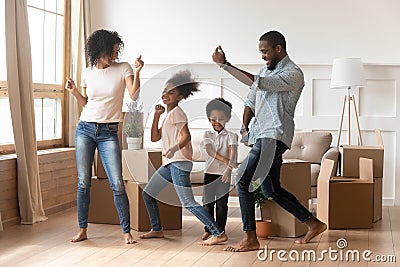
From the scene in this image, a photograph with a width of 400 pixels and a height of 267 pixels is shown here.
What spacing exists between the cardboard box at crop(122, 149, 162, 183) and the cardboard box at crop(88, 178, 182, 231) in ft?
0.22

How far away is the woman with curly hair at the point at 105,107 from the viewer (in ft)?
16.7

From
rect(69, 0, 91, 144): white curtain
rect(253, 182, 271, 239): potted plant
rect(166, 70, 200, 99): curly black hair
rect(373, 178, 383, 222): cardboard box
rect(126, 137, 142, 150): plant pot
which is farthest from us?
rect(69, 0, 91, 144): white curtain

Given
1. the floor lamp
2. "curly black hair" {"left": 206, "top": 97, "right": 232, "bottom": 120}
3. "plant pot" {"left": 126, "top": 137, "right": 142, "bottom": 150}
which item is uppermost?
the floor lamp

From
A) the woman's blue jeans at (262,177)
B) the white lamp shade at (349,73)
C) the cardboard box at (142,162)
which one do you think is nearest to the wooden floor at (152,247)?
the woman's blue jeans at (262,177)

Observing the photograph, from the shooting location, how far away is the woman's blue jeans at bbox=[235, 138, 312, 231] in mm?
4883

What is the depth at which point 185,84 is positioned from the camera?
205 inches

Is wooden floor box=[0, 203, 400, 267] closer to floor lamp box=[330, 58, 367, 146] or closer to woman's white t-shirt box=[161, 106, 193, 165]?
woman's white t-shirt box=[161, 106, 193, 165]

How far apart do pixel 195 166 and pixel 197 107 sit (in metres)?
1.09

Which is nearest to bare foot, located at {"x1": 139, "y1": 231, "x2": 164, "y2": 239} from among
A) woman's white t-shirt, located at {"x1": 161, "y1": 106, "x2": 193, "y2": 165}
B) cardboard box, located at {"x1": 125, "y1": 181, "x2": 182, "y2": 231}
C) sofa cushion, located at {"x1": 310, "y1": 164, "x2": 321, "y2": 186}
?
cardboard box, located at {"x1": 125, "y1": 181, "x2": 182, "y2": 231}

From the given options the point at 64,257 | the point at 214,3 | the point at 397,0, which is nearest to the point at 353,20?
the point at 397,0

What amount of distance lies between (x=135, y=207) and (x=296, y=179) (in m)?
1.21

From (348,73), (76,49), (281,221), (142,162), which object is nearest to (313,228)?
(281,221)

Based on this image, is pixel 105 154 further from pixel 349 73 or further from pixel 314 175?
pixel 349 73
